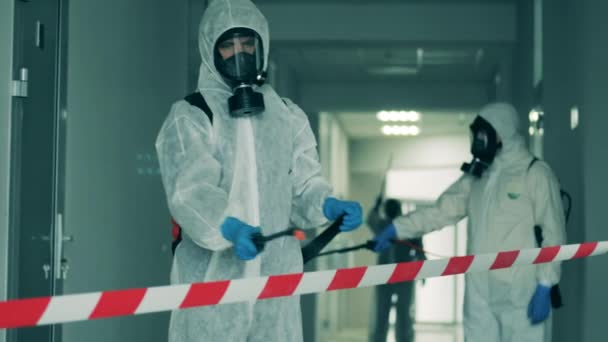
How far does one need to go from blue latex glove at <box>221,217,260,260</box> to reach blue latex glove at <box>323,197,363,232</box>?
273 mm

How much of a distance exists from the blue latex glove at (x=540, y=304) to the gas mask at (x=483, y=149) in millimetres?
560

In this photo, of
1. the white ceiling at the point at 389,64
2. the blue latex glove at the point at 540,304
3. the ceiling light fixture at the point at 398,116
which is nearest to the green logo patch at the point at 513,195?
the blue latex glove at the point at 540,304

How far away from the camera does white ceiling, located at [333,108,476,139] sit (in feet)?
34.8

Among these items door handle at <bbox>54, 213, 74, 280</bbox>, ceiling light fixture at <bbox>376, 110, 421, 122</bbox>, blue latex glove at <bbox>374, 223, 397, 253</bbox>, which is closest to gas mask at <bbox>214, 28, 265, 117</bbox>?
door handle at <bbox>54, 213, 74, 280</bbox>

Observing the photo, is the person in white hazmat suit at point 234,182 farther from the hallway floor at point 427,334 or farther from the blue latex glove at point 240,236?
the hallway floor at point 427,334

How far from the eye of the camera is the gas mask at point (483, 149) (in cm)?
371

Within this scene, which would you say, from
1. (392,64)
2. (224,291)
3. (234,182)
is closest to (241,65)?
(234,182)

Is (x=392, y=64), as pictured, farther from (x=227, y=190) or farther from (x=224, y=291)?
(x=224, y=291)

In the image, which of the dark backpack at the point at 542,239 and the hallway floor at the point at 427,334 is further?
the hallway floor at the point at 427,334

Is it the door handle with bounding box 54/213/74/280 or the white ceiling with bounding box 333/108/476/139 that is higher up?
the white ceiling with bounding box 333/108/476/139

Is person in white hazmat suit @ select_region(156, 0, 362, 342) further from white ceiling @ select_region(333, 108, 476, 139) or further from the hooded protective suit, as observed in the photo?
white ceiling @ select_region(333, 108, 476, 139)

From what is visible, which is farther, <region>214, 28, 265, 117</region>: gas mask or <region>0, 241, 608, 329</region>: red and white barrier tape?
<region>214, 28, 265, 117</region>: gas mask

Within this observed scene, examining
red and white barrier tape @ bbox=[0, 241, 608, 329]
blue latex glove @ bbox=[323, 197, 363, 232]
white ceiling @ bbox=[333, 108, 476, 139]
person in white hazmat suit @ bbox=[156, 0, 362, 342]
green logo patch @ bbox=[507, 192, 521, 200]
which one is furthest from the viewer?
white ceiling @ bbox=[333, 108, 476, 139]

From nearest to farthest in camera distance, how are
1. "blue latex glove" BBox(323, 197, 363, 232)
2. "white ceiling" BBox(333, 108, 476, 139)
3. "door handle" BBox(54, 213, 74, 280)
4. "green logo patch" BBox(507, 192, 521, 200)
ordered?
"blue latex glove" BBox(323, 197, 363, 232) < "door handle" BBox(54, 213, 74, 280) < "green logo patch" BBox(507, 192, 521, 200) < "white ceiling" BBox(333, 108, 476, 139)
